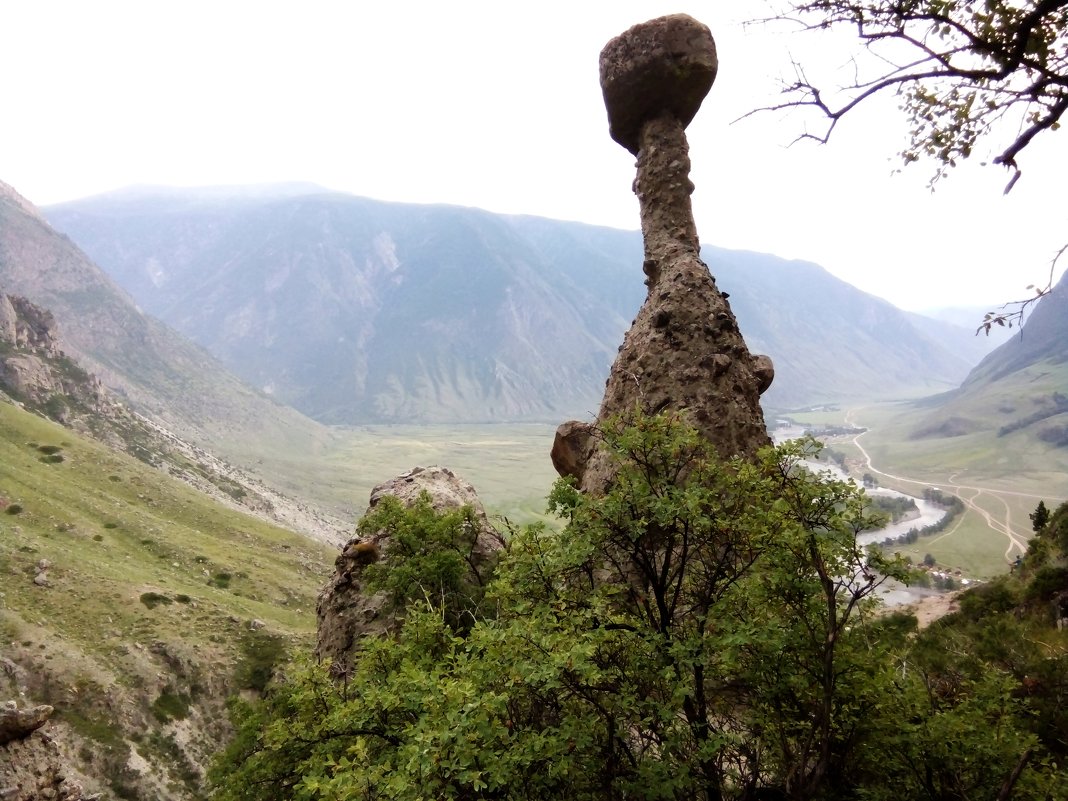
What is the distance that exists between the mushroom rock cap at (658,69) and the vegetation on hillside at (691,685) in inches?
788

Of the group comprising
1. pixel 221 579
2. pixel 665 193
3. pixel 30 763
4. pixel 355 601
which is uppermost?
pixel 665 193

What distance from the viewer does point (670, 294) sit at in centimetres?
2100

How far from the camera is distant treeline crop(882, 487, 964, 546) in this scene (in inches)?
5581

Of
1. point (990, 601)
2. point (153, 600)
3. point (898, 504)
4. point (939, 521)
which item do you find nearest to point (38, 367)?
point (153, 600)

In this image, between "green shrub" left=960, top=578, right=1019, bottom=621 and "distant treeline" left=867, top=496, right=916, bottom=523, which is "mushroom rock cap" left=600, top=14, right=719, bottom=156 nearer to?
"green shrub" left=960, top=578, right=1019, bottom=621

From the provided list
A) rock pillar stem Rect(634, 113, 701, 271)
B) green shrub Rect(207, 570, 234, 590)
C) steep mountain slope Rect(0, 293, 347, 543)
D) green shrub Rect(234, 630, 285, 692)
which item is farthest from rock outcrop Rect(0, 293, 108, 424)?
rock pillar stem Rect(634, 113, 701, 271)

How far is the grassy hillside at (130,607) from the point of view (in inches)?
1374

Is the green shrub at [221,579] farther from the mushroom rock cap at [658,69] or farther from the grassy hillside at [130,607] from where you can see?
the mushroom rock cap at [658,69]

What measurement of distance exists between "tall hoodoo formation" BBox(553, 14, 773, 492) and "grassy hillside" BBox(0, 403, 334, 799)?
32514mm

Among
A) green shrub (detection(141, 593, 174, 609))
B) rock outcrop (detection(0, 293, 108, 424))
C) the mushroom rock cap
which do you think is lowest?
green shrub (detection(141, 593, 174, 609))

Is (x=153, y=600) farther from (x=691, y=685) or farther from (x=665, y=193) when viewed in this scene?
(x=691, y=685)

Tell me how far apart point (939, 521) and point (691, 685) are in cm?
18396

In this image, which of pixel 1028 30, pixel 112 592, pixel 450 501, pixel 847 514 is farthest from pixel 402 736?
pixel 112 592

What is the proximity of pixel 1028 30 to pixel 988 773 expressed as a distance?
9.63m
